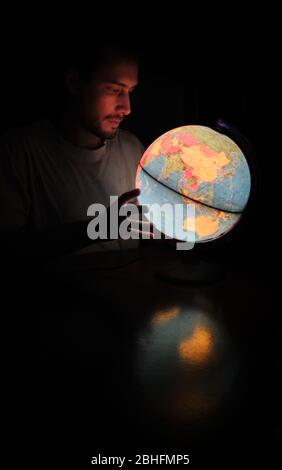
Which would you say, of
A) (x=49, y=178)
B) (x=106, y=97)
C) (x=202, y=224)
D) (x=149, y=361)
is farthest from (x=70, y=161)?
(x=149, y=361)

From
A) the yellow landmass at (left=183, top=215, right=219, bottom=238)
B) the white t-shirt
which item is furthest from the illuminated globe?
the white t-shirt

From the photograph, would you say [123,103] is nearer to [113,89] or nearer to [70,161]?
[113,89]

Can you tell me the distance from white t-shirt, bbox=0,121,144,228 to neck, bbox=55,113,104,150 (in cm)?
5

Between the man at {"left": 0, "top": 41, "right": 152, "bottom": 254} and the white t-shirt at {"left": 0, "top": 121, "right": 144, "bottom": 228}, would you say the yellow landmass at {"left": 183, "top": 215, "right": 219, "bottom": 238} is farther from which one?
the white t-shirt at {"left": 0, "top": 121, "right": 144, "bottom": 228}

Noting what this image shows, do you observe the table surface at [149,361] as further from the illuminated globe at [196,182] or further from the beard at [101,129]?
the beard at [101,129]

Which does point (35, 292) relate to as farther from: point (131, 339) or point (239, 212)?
point (239, 212)

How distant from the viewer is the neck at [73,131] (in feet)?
7.91

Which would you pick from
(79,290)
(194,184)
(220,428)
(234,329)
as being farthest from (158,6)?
(220,428)

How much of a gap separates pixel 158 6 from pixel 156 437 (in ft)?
7.56

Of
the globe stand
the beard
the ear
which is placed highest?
the ear

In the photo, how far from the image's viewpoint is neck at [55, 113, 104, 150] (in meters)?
2.41

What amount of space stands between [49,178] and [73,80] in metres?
0.55

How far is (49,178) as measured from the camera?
2.36 m

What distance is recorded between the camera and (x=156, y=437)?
3.23 ft
